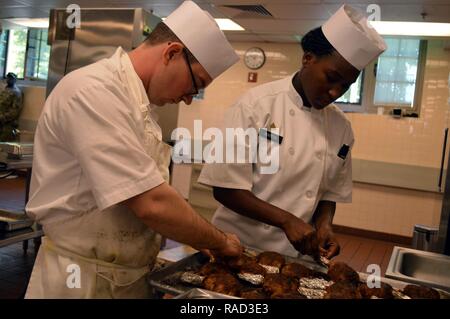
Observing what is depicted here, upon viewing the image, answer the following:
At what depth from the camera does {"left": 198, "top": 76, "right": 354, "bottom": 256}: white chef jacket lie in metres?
Result: 1.64

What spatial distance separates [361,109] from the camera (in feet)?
19.5

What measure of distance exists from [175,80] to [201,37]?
0.44ft

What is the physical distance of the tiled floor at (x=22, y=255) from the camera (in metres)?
3.27

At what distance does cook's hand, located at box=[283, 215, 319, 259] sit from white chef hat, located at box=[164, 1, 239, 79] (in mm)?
603

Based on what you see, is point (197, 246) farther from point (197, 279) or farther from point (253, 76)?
point (253, 76)

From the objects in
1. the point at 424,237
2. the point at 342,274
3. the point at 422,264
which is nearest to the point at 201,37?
the point at 342,274

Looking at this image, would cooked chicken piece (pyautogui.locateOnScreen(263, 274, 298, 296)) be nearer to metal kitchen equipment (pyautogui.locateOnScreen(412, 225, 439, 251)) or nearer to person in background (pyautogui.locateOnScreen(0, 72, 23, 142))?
metal kitchen equipment (pyautogui.locateOnScreen(412, 225, 439, 251))

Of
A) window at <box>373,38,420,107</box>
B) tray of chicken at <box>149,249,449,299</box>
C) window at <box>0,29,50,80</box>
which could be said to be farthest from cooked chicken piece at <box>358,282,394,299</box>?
window at <box>0,29,50,80</box>

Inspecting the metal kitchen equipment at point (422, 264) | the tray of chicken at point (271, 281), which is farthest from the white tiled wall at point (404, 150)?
the tray of chicken at point (271, 281)

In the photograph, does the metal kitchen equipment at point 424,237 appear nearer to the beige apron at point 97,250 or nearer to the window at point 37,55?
the beige apron at point 97,250

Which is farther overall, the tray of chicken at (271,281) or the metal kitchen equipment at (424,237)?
the metal kitchen equipment at (424,237)

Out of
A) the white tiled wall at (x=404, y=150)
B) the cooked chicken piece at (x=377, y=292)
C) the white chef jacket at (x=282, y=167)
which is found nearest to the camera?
the cooked chicken piece at (x=377, y=292)

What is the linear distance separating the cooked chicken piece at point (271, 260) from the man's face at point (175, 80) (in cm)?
59
